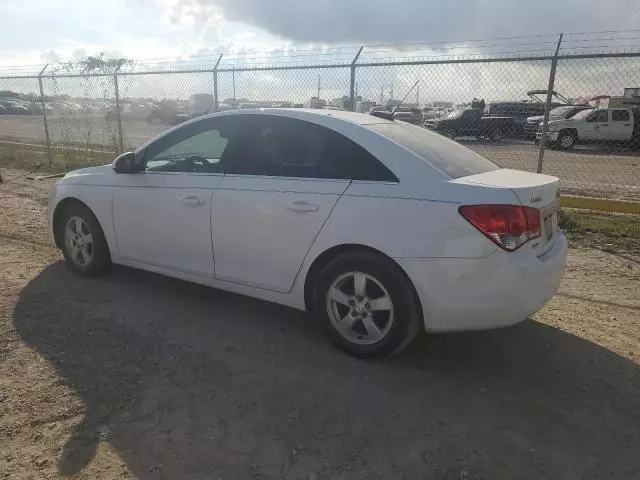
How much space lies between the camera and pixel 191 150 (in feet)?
14.2

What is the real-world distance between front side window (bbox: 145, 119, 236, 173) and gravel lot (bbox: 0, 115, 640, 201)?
8.13m

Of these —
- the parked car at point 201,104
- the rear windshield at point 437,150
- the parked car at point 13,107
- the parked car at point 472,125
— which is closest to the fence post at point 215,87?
the parked car at point 201,104

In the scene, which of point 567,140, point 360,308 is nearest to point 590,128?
point 567,140

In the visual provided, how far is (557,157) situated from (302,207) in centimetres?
1738

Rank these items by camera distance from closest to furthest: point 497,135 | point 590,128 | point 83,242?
point 83,242
point 590,128
point 497,135

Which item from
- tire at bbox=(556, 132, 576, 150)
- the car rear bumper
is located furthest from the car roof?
tire at bbox=(556, 132, 576, 150)

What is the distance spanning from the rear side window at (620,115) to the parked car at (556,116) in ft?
3.46

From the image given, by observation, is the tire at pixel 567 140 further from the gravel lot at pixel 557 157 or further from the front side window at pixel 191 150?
the front side window at pixel 191 150

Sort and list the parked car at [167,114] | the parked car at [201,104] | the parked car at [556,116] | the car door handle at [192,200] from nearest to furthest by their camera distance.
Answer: the car door handle at [192,200], the parked car at [201,104], the parked car at [167,114], the parked car at [556,116]

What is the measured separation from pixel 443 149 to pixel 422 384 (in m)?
1.55

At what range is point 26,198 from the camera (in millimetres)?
8594

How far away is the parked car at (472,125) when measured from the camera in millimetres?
21984

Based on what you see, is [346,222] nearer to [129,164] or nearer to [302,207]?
[302,207]

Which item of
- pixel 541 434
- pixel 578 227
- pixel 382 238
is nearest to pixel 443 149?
pixel 382 238
